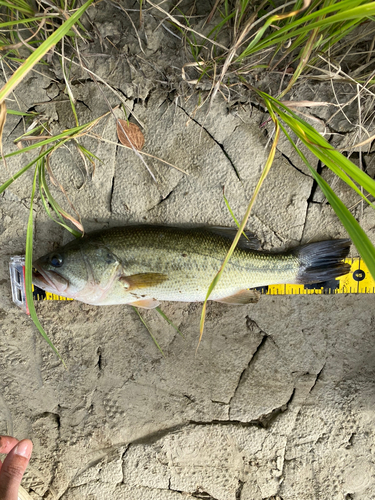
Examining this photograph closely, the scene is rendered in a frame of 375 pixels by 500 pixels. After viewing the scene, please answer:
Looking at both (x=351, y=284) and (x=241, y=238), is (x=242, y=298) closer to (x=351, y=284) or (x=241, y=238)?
(x=241, y=238)

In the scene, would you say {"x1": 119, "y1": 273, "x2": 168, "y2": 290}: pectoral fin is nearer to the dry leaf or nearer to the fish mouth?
the fish mouth

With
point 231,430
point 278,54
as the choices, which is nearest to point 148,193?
point 278,54

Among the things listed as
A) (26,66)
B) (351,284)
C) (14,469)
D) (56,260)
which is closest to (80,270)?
(56,260)

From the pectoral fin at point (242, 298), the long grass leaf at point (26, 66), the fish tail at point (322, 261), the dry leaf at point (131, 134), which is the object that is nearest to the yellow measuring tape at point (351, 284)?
the fish tail at point (322, 261)

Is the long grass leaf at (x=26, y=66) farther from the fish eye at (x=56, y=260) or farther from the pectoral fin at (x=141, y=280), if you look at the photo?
the pectoral fin at (x=141, y=280)

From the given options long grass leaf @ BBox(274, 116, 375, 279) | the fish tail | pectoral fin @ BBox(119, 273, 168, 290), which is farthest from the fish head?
long grass leaf @ BBox(274, 116, 375, 279)

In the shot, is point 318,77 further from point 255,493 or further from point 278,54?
point 255,493
